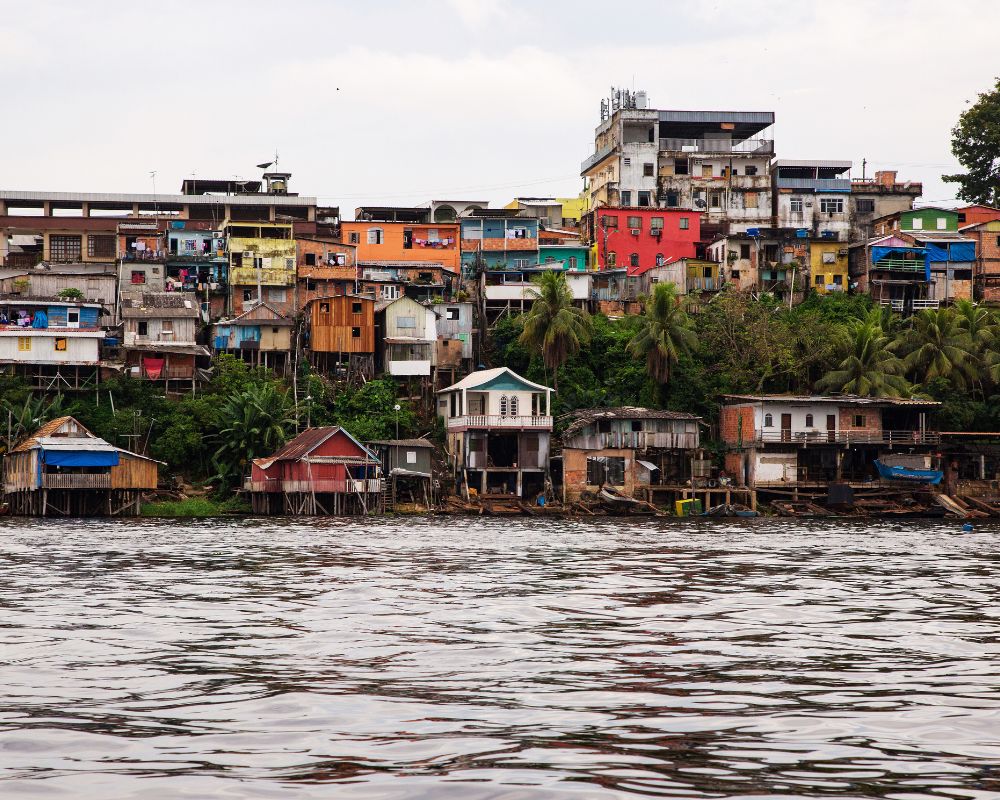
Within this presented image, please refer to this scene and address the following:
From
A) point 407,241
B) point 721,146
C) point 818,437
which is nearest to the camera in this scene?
point 818,437

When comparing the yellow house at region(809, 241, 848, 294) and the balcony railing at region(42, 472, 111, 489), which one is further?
the yellow house at region(809, 241, 848, 294)

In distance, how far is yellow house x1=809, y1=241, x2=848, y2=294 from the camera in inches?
4033

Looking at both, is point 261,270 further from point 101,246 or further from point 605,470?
point 605,470

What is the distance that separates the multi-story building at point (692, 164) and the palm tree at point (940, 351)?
25211 mm

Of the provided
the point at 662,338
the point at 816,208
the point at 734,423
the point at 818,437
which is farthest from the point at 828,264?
the point at 818,437

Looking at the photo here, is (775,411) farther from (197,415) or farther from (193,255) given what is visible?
(193,255)

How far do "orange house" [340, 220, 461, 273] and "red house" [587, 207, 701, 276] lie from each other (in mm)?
11725

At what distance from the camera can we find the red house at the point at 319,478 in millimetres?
72625

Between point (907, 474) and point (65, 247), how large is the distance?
Result: 2544 inches

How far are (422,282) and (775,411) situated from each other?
97.9ft

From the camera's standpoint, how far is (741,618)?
23578 mm

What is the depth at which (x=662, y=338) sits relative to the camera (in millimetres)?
81562

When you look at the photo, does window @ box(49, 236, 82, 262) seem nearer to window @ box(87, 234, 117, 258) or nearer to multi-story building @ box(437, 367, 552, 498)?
window @ box(87, 234, 117, 258)

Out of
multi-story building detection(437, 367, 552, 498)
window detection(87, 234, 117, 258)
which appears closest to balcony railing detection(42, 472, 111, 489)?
multi-story building detection(437, 367, 552, 498)
